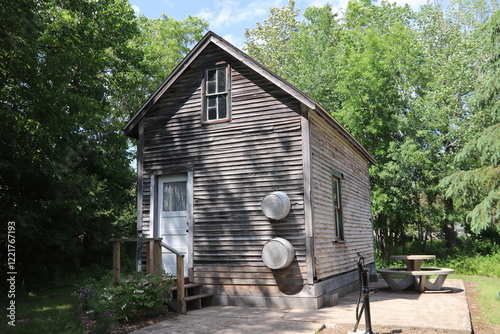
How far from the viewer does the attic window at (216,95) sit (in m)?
9.97

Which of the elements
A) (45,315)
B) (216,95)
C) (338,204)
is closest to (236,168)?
(216,95)

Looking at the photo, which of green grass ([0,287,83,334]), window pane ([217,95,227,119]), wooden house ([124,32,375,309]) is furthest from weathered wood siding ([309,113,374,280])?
green grass ([0,287,83,334])

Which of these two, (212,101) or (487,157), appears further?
(487,157)

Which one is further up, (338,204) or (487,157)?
(487,157)

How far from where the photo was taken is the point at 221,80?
10133 mm

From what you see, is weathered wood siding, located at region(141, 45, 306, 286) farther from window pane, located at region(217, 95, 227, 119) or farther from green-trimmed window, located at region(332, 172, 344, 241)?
green-trimmed window, located at region(332, 172, 344, 241)

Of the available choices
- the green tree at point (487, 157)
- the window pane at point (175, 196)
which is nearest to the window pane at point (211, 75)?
the window pane at point (175, 196)

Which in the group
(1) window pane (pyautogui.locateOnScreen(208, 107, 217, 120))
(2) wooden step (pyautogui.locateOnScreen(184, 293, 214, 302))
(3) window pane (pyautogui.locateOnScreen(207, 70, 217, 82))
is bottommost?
(2) wooden step (pyautogui.locateOnScreen(184, 293, 214, 302))

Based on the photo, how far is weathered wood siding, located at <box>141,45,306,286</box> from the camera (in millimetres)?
8984

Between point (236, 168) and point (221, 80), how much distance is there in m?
2.30

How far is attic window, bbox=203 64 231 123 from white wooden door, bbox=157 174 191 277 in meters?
1.67

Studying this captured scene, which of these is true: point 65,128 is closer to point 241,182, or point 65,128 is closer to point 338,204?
point 241,182

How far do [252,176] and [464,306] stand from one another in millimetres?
5068

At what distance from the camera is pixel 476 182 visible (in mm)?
14570
